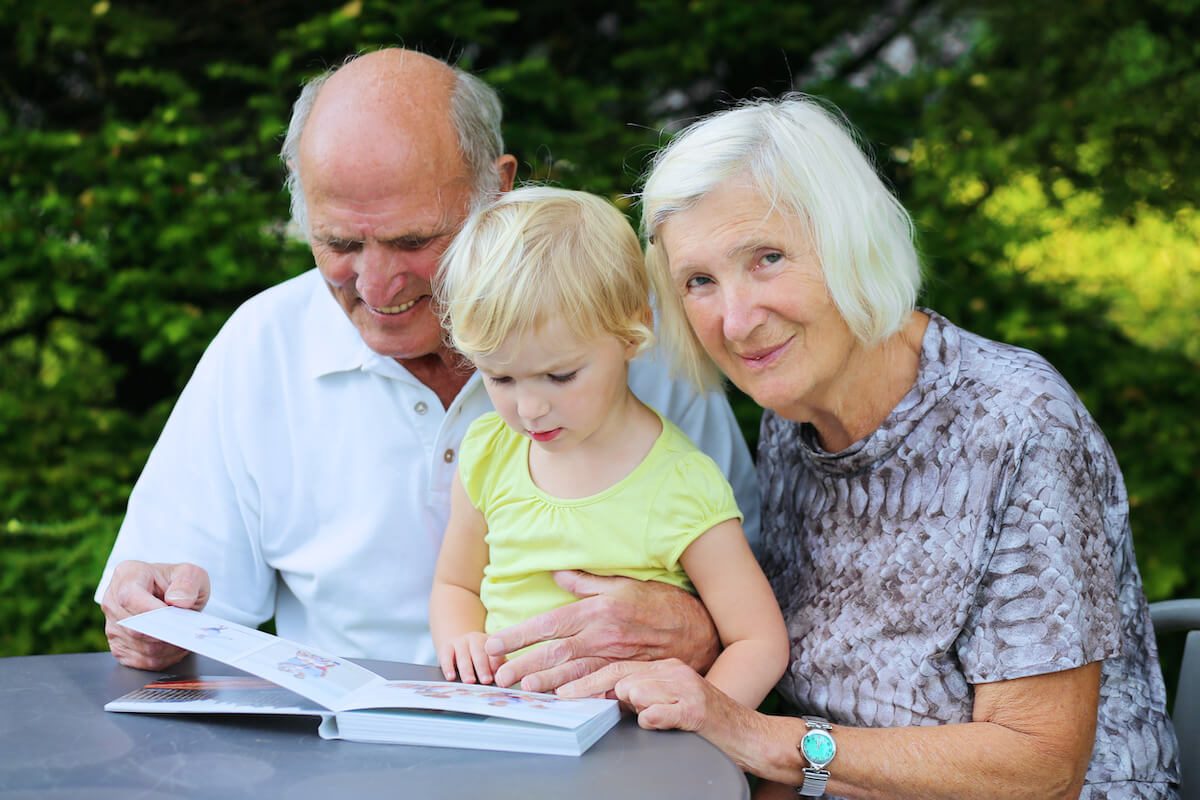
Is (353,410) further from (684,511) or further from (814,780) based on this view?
(814,780)

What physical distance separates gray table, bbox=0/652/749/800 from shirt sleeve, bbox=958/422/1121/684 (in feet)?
1.76

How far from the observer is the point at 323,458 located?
8.20 ft

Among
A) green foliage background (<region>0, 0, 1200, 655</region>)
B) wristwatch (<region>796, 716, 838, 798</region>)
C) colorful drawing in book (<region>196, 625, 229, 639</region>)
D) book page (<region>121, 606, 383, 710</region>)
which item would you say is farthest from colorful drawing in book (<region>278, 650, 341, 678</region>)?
A: green foliage background (<region>0, 0, 1200, 655</region>)

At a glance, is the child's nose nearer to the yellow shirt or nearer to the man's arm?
the yellow shirt

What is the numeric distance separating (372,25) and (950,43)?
1972mm

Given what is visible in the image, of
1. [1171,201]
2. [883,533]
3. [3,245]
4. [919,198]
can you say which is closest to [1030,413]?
[883,533]

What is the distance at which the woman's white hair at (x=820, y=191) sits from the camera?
1918 mm

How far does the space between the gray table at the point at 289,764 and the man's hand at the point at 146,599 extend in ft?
0.65

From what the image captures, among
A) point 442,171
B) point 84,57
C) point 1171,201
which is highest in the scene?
point 84,57

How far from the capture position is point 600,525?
2033mm

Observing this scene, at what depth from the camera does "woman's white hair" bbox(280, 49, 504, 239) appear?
96.3 inches

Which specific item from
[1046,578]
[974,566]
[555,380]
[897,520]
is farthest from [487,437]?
[1046,578]

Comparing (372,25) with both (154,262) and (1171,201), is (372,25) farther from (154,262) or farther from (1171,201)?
(1171,201)

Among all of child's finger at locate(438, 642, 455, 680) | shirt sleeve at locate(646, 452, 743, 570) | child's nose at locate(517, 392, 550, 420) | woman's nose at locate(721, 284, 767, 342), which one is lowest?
child's finger at locate(438, 642, 455, 680)
